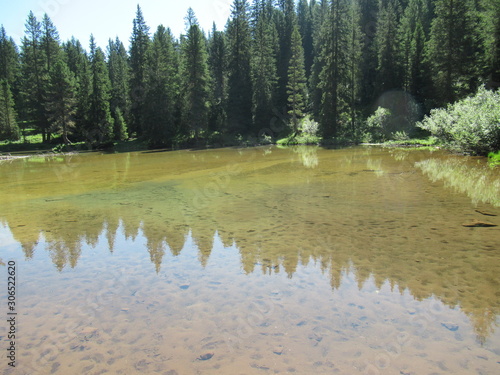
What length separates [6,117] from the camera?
5612 centimetres

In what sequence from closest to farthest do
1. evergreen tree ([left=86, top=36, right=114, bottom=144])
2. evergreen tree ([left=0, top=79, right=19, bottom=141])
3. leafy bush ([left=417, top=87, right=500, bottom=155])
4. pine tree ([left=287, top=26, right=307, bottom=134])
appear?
leafy bush ([left=417, top=87, right=500, bottom=155]) → pine tree ([left=287, top=26, right=307, bottom=134]) → evergreen tree ([left=86, top=36, right=114, bottom=144]) → evergreen tree ([left=0, top=79, right=19, bottom=141])

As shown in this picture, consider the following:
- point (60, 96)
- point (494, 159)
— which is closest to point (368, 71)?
point (494, 159)

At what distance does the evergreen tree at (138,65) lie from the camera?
194ft

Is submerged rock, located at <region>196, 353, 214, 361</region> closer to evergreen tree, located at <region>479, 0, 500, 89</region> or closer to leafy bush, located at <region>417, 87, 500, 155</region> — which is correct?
leafy bush, located at <region>417, 87, 500, 155</region>

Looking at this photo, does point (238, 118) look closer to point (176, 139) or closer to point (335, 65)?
point (176, 139)

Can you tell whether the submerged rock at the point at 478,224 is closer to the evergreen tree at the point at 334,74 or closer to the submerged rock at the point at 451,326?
the submerged rock at the point at 451,326

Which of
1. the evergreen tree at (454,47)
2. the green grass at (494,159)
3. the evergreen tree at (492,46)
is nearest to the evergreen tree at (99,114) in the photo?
the evergreen tree at (454,47)

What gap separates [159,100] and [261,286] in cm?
5083

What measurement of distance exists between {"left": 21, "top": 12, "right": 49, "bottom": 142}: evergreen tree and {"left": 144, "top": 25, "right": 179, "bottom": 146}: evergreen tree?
18.7m

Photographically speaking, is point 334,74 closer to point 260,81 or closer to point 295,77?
point 295,77

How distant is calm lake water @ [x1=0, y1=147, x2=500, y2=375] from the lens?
4.11 metres

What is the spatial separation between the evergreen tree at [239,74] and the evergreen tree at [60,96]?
23.6 metres

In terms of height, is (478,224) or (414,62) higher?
(414,62)

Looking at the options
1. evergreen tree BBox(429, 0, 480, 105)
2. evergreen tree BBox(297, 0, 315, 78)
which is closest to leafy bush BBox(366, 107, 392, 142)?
evergreen tree BBox(429, 0, 480, 105)
